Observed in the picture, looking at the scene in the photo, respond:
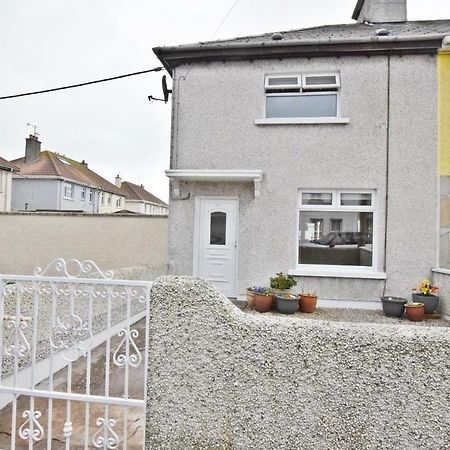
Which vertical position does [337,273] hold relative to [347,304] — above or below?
above

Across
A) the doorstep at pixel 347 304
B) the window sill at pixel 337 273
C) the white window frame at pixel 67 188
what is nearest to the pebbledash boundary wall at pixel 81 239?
the doorstep at pixel 347 304

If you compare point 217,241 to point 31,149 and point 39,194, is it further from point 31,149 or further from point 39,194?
point 31,149

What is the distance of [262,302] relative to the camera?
761 cm

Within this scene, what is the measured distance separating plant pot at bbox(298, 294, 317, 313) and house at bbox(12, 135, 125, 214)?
25007 millimetres

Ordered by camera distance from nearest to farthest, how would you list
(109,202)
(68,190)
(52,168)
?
1. (52,168)
2. (68,190)
3. (109,202)

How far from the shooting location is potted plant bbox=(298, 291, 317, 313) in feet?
25.2

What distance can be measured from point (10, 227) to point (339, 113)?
1261 cm

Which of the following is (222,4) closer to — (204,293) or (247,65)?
(247,65)

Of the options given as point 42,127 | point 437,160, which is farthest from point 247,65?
point 42,127

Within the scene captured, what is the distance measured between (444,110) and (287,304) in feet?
20.4

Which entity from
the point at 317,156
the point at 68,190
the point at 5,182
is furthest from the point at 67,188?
the point at 317,156

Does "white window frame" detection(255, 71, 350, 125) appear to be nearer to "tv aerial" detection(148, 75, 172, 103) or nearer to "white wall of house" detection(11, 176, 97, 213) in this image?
"tv aerial" detection(148, 75, 172, 103)

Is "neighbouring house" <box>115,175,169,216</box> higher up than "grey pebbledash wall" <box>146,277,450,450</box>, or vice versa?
"neighbouring house" <box>115,175,169,216</box>

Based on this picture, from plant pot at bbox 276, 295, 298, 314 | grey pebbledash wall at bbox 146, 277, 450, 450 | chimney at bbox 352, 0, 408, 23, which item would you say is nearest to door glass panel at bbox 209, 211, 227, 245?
plant pot at bbox 276, 295, 298, 314
